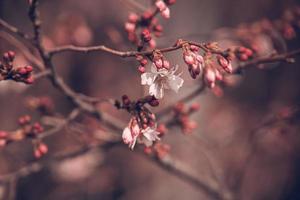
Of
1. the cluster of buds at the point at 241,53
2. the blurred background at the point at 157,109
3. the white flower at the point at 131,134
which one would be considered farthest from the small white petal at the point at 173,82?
the blurred background at the point at 157,109

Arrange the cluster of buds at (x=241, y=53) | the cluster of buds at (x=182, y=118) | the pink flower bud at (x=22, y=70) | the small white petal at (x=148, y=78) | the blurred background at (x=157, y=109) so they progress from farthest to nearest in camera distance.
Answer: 1. the blurred background at (x=157, y=109)
2. the cluster of buds at (x=182, y=118)
3. the cluster of buds at (x=241, y=53)
4. the pink flower bud at (x=22, y=70)
5. the small white petal at (x=148, y=78)

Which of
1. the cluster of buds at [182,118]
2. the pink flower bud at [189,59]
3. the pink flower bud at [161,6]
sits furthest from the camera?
the cluster of buds at [182,118]

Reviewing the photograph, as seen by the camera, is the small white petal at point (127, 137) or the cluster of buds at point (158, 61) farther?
the small white petal at point (127, 137)

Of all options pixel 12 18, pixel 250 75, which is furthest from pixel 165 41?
pixel 250 75

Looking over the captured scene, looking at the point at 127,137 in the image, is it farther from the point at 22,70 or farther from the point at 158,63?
the point at 22,70

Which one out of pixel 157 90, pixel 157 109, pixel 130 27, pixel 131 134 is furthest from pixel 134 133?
pixel 157 109

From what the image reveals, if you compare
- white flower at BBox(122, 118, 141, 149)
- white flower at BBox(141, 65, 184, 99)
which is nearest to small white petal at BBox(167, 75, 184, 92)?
white flower at BBox(141, 65, 184, 99)

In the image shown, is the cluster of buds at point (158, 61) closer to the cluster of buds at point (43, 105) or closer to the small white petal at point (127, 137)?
the small white petal at point (127, 137)

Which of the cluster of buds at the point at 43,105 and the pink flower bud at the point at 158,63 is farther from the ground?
the pink flower bud at the point at 158,63
